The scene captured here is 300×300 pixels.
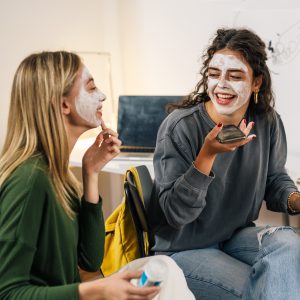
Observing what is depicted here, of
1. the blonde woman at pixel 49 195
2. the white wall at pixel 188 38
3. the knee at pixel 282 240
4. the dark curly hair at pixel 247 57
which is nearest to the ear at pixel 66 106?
the blonde woman at pixel 49 195

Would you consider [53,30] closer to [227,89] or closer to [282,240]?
[227,89]

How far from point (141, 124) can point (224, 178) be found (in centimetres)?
77

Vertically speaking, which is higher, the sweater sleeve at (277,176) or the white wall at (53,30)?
the white wall at (53,30)

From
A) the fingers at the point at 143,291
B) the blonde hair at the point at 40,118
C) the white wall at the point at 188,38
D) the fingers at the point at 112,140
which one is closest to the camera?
the fingers at the point at 143,291

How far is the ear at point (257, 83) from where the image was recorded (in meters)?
1.21

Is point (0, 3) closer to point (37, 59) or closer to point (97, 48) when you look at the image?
point (97, 48)

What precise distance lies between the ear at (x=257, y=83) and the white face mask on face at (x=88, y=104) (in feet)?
1.64

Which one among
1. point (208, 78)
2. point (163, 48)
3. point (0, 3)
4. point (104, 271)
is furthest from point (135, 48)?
point (104, 271)

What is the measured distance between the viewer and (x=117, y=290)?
26.2 inches

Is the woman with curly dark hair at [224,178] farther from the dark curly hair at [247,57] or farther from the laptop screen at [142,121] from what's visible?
the laptop screen at [142,121]

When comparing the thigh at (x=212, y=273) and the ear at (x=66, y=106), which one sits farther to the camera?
the thigh at (x=212, y=273)

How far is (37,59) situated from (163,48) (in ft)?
4.60

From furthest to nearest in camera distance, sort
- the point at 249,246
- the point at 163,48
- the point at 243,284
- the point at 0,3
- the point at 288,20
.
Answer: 1. the point at 163,48
2. the point at 0,3
3. the point at 288,20
4. the point at 249,246
5. the point at 243,284

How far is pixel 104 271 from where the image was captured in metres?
1.23
